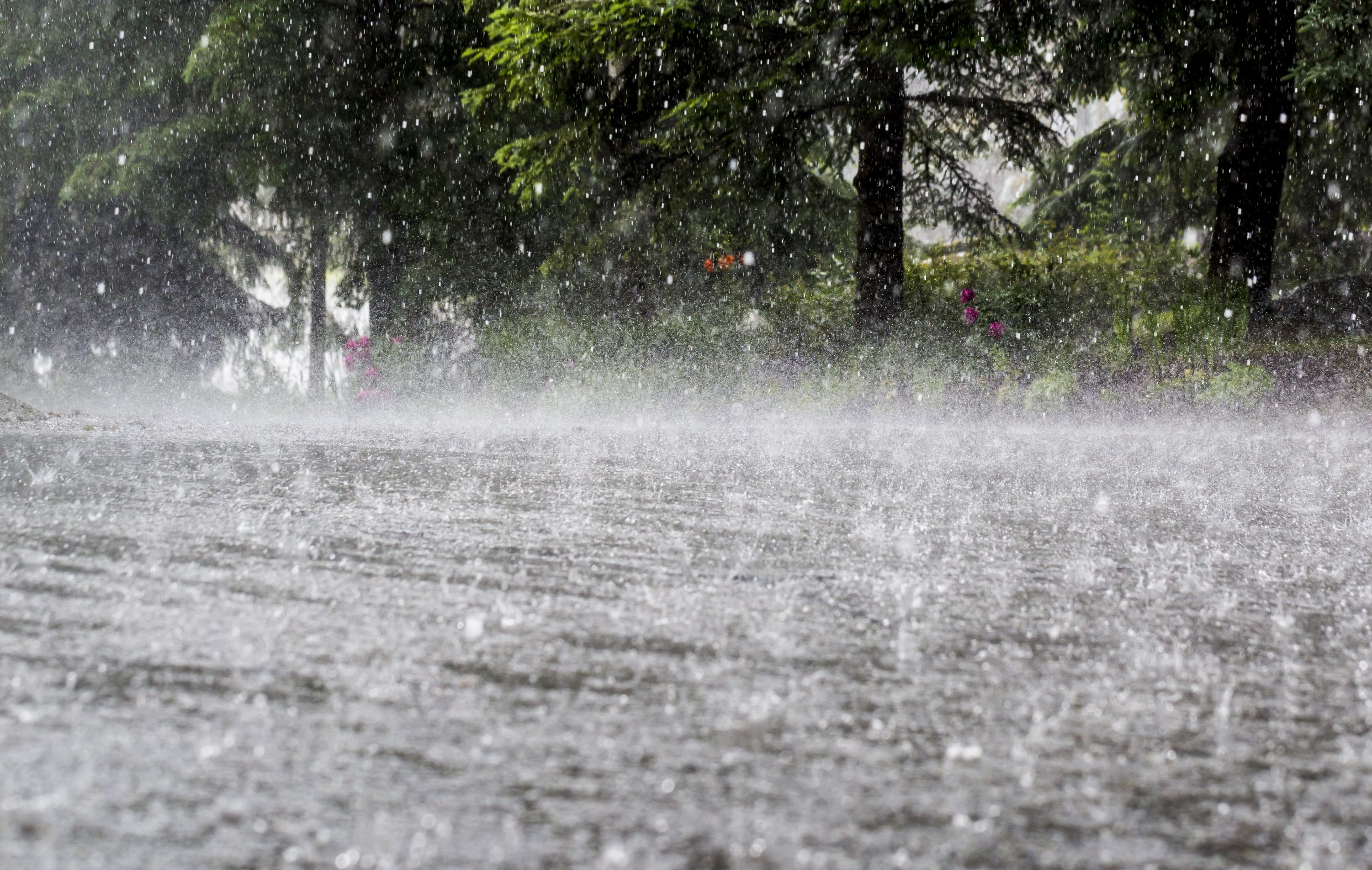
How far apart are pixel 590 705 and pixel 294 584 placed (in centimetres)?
79

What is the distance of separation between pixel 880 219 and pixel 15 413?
6762mm

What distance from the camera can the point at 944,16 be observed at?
7840mm

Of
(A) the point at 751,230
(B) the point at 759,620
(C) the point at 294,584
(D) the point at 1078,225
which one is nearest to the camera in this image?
(B) the point at 759,620

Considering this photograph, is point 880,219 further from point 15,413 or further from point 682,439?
point 15,413

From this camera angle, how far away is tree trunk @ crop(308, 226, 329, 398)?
13.9 m

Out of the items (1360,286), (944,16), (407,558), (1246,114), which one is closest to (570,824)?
(407,558)

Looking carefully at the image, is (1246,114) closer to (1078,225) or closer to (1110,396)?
(1110,396)

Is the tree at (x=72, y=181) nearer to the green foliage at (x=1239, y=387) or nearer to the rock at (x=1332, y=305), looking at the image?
the green foliage at (x=1239, y=387)

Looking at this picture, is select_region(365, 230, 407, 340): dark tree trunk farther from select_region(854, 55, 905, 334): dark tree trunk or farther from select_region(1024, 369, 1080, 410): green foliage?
select_region(1024, 369, 1080, 410): green foliage

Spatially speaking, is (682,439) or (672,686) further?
(682,439)

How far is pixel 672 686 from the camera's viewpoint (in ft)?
3.99

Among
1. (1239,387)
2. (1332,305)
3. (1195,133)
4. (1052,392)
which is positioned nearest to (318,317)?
(1052,392)

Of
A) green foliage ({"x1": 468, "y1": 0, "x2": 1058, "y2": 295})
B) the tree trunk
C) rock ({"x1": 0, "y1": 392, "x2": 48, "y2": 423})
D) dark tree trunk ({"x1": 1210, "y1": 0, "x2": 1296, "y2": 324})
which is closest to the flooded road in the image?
rock ({"x1": 0, "y1": 392, "x2": 48, "y2": 423})

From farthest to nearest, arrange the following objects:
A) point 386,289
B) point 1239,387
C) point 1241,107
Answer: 1. point 386,289
2. point 1241,107
3. point 1239,387
